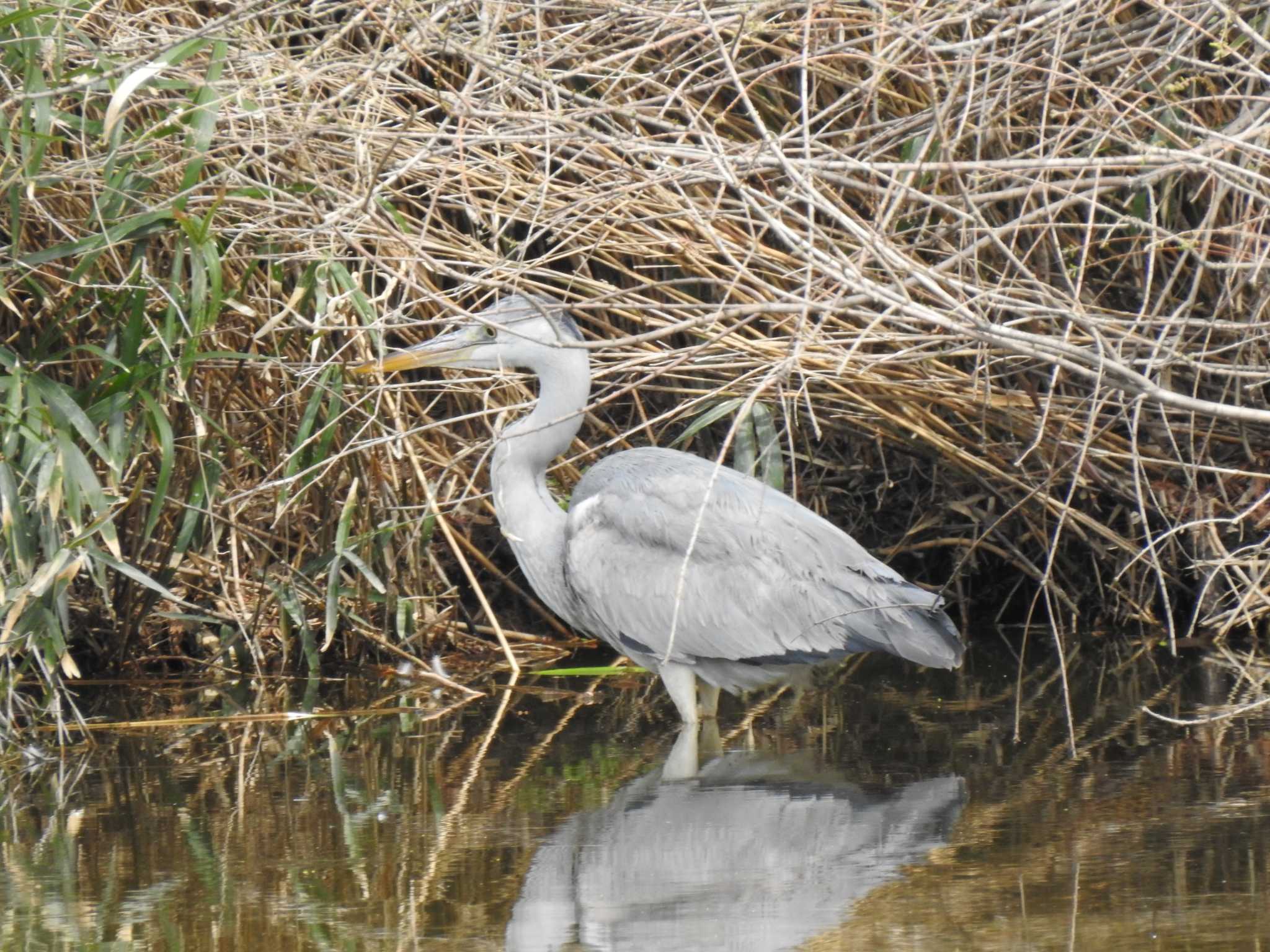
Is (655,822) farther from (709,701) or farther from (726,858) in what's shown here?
(709,701)

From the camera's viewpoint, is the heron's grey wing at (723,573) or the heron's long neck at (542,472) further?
the heron's long neck at (542,472)

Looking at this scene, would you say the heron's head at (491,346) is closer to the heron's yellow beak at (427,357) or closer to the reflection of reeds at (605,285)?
the heron's yellow beak at (427,357)

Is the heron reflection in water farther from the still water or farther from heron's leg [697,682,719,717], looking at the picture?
heron's leg [697,682,719,717]

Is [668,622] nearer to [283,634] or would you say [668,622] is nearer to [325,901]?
[283,634]

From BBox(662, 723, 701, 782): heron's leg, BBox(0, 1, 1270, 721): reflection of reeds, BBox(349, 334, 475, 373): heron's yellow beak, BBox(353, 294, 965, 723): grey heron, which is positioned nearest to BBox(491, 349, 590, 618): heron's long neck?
BBox(353, 294, 965, 723): grey heron

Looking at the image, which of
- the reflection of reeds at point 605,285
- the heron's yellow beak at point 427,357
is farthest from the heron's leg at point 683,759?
the heron's yellow beak at point 427,357

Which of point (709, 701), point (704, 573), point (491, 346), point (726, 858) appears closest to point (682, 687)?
point (709, 701)

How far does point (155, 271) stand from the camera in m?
5.79

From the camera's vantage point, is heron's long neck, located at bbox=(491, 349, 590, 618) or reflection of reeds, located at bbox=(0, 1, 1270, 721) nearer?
reflection of reeds, located at bbox=(0, 1, 1270, 721)

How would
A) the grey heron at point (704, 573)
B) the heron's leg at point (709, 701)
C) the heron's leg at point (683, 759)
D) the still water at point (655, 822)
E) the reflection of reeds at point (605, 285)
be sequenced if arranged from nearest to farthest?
the still water at point (655, 822)
the heron's leg at point (683, 759)
the reflection of reeds at point (605, 285)
the grey heron at point (704, 573)
the heron's leg at point (709, 701)

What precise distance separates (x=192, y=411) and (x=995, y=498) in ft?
10.3

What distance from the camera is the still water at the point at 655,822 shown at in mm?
3520

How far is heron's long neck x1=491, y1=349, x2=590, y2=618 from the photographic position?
5734 mm

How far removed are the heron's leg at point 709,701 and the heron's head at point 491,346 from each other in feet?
4.03
